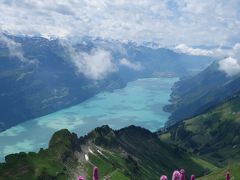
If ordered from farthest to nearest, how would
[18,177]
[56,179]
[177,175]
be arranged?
[56,179] → [18,177] → [177,175]

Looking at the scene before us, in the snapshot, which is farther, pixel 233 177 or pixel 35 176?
pixel 233 177

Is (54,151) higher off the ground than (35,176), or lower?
higher

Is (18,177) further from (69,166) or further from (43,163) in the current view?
(69,166)

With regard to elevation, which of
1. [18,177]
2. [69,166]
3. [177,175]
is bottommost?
[177,175]

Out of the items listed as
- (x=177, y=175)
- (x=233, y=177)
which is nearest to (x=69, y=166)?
(x=233, y=177)

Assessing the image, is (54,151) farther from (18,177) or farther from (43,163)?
(18,177)

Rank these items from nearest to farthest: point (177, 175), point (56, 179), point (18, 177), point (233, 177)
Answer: point (177, 175)
point (18, 177)
point (56, 179)
point (233, 177)

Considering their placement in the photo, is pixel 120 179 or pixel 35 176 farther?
pixel 120 179

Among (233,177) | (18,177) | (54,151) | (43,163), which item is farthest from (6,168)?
(233,177)

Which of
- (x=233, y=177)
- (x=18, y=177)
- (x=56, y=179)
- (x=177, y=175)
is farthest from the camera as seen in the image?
(x=233, y=177)
